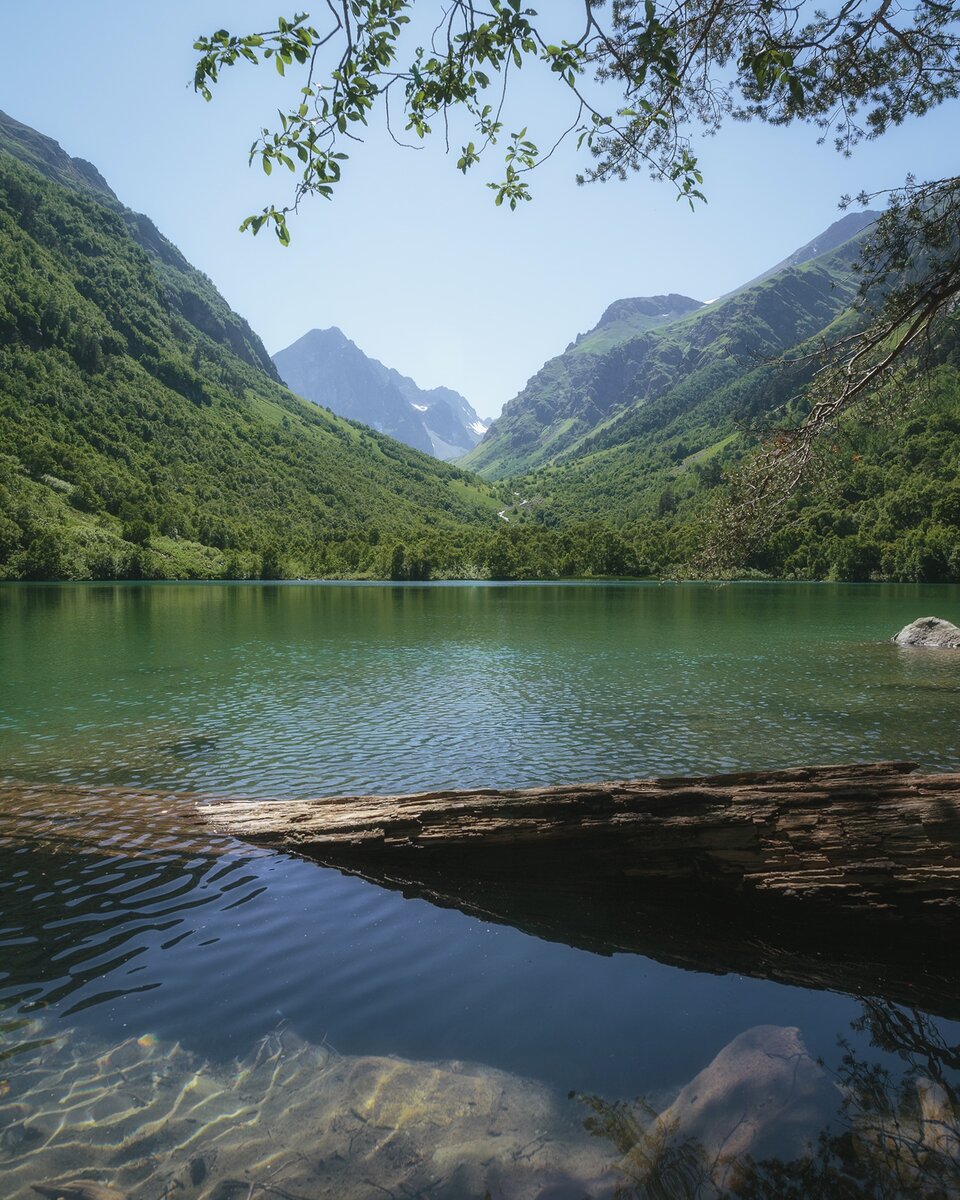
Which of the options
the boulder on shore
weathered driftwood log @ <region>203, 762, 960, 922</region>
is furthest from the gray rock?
the boulder on shore

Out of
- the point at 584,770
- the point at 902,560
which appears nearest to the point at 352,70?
the point at 584,770

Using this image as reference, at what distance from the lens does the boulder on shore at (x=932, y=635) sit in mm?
41697

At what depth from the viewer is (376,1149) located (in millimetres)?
5066

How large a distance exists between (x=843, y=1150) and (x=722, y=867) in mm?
3442


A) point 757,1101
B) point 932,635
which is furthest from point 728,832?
point 932,635

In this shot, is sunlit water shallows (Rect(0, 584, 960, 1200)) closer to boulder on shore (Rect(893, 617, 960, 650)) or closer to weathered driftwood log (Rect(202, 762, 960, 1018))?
weathered driftwood log (Rect(202, 762, 960, 1018))

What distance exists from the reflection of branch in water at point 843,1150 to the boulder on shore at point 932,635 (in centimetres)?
4325

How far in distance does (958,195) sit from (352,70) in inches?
464

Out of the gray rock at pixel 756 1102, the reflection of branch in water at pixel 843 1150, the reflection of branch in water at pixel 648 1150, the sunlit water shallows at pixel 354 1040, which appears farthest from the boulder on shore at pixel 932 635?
the reflection of branch in water at pixel 648 1150

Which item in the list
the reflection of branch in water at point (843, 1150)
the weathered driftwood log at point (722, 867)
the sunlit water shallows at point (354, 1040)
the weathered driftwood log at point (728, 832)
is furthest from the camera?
the weathered driftwood log at point (728, 832)

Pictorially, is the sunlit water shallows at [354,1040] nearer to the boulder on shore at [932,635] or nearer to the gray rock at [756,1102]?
the gray rock at [756,1102]

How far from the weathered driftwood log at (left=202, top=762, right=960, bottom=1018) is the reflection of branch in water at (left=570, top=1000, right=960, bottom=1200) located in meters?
1.45

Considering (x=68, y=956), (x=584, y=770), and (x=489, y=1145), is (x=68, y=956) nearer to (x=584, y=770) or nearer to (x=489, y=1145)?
(x=489, y=1145)

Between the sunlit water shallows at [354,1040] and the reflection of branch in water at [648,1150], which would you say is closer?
the reflection of branch in water at [648,1150]
